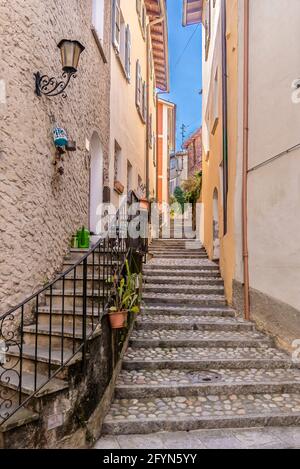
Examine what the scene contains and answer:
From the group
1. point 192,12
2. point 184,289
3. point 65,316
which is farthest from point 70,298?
point 192,12

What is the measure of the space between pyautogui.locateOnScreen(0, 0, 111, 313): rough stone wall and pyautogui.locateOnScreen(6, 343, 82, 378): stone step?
1.55ft

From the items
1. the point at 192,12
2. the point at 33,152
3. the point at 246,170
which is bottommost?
the point at 33,152

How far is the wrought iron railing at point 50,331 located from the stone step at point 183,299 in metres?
1.49

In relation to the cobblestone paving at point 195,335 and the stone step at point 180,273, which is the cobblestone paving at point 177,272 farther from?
the cobblestone paving at point 195,335

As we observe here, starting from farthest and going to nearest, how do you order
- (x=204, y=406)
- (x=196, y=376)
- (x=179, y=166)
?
(x=179, y=166) < (x=196, y=376) < (x=204, y=406)

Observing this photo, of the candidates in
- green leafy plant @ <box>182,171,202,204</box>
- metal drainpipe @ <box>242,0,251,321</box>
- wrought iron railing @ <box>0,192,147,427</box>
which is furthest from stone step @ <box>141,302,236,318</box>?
green leafy plant @ <box>182,171,202,204</box>

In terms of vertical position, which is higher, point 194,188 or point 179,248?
point 194,188

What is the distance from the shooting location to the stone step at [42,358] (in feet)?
10.1

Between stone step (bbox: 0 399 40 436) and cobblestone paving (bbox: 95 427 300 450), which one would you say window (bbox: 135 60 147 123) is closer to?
cobblestone paving (bbox: 95 427 300 450)

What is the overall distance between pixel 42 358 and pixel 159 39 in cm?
1685

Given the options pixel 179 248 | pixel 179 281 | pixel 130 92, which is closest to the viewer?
pixel 179 281

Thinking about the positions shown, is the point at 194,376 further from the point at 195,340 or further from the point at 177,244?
the point at 177,244

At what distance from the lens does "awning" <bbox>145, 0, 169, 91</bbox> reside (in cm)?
1436

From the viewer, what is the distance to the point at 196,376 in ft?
13.8
